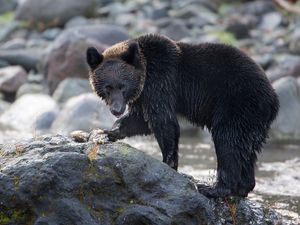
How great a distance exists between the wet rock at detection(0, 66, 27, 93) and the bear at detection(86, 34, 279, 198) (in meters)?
11.0

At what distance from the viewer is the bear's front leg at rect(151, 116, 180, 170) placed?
7.50m

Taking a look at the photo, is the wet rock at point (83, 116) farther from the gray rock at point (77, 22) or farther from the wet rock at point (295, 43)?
the gray rock at point (77, 22)

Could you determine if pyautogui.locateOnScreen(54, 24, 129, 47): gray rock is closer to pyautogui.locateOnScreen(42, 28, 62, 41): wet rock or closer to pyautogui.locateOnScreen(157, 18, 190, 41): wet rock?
pyautogui.locateOnScreen(157, 18, 190, 41): wet rock

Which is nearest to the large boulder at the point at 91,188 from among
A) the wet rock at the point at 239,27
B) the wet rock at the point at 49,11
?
the wet rock at the point at 239,27

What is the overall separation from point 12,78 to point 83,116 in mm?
4843

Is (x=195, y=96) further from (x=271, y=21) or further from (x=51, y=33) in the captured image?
(x=271, y=21)

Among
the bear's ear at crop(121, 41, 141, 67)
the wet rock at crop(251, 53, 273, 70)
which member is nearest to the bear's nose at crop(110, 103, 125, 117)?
the bear's ear at crop(121, 41, 141, 67)

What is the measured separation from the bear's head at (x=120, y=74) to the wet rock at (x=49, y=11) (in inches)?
665

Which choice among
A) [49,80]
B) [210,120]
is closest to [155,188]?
[210,120]

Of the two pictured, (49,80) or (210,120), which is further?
(49,80)

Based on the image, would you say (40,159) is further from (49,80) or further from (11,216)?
(49,80)

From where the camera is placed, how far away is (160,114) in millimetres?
7496

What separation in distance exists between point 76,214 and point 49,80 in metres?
12.0

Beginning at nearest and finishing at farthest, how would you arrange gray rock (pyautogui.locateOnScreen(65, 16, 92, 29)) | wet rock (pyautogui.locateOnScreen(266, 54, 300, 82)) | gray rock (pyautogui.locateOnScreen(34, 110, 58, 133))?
gray rock (pyautogui.locateOnScreen(34, 110, 58, 133)), wet rock (pyautogui.locateOnScreen(266, 54, 300, 82)), gray rock (pyautogui.locateOnScreen(65, 16, 92, 29))
